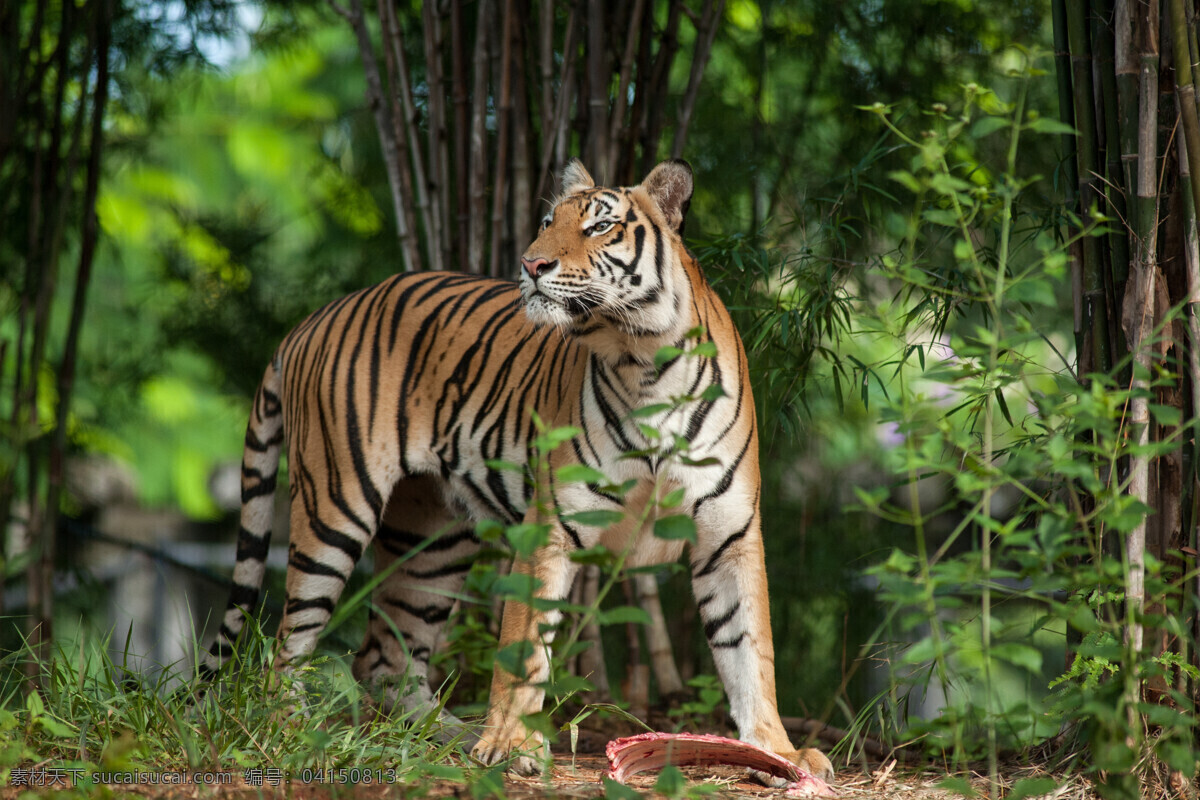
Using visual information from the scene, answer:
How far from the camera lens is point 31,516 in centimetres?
384

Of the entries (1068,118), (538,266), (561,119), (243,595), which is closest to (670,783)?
(538,266)

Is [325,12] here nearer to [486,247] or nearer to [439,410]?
[486,247]

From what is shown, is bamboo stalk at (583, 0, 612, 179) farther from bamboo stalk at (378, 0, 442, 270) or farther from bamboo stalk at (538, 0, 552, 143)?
bamboo stalk at (378, 0, 442, 270)

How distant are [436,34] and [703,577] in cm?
186

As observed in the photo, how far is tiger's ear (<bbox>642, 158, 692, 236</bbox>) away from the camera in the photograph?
2.59 m

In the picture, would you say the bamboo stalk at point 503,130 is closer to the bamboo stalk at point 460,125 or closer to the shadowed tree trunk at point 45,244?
the bamboo stalk at point 460,125

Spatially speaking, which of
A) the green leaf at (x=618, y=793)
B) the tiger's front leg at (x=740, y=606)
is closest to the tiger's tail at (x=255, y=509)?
the tiger's front leg at (x=740, y=606)

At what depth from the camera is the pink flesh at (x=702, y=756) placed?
7.58ft

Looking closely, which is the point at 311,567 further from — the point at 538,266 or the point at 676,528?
the point at 676,528

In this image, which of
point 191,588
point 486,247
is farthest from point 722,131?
point 191,588

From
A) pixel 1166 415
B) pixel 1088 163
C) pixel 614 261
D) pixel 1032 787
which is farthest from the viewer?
pixel 614 261

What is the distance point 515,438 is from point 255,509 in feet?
2.82

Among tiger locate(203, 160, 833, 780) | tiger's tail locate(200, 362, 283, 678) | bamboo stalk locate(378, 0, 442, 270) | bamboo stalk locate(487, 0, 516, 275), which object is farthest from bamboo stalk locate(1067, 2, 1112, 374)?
tiger's tail locate(200, 362, 283, 678)

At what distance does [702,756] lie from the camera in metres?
2.50
